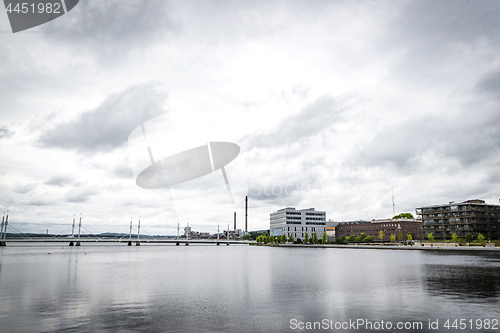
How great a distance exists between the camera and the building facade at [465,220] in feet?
500

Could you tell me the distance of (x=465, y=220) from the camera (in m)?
154

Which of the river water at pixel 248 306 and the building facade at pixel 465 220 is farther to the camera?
the building facade at pixel 465 220

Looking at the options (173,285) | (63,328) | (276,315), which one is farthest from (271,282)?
(63,328)

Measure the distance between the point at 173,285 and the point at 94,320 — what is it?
12.9 metres

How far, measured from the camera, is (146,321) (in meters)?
16.0

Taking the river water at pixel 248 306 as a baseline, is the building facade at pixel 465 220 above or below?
above

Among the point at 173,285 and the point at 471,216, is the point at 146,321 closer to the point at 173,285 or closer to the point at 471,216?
the point at 173,285

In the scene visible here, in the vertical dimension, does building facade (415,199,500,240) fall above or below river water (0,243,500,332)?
above

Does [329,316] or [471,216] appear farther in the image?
[471,216]

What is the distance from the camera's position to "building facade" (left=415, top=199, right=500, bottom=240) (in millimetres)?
152500

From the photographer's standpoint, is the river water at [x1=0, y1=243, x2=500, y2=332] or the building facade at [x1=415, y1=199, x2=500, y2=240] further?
the building facade at [x1=415, y1=199, x2=500, y2=240]

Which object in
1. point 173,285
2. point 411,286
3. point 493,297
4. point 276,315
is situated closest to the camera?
point 276,315

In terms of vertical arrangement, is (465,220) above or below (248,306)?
above

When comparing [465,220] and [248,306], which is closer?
[248,306]
